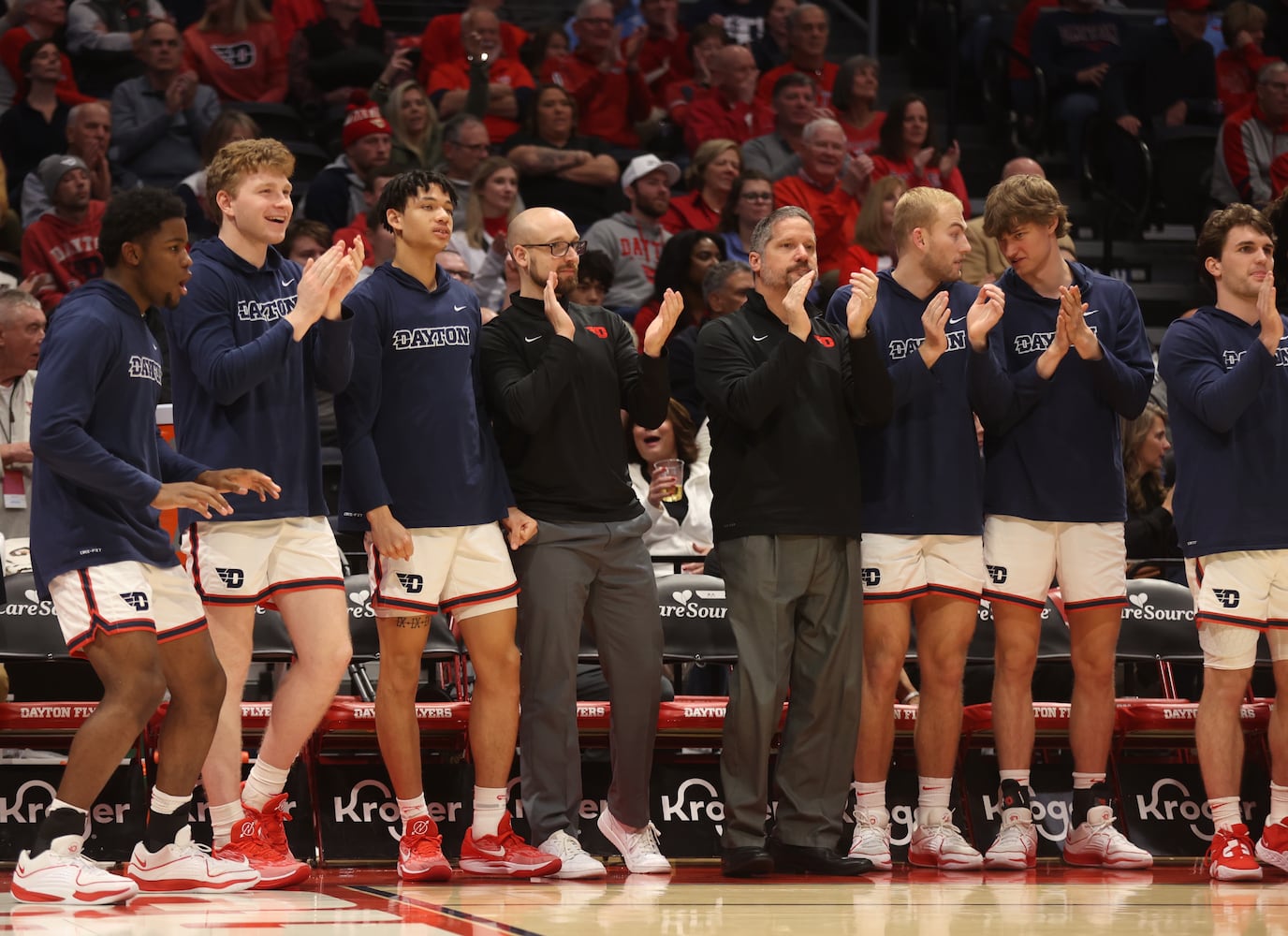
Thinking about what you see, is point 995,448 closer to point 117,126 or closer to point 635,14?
point 117,126

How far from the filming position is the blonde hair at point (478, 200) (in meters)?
9.72

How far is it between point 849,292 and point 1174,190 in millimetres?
6782

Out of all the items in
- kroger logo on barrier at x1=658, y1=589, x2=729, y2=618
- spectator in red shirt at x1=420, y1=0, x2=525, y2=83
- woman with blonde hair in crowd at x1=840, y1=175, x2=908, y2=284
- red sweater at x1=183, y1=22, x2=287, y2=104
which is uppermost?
spectator in red shirt at x1=420, y1=0, x2=525, y2=83

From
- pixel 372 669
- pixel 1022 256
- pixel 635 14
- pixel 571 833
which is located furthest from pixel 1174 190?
pixel 571 833

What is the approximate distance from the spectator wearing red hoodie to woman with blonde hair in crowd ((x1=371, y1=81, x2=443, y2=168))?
1.88 m

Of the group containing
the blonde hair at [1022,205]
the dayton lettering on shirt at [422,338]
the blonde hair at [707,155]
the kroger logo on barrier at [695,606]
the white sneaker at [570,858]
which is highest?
the blonde hair at [707,155]

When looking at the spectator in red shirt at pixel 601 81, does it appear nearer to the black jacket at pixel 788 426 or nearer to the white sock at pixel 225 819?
the black jacket at pixel 788 426

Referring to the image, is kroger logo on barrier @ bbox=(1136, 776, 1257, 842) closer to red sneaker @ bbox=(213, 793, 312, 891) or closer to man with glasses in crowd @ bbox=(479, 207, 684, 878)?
man with glasses in crowd @ bbox=(479, 207, 684, 878)

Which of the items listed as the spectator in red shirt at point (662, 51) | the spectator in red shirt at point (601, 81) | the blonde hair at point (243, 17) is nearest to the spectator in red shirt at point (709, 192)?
the spectator in red shirt at point (601, 81)

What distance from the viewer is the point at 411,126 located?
10.6 m

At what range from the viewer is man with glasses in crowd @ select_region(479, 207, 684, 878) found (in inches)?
235

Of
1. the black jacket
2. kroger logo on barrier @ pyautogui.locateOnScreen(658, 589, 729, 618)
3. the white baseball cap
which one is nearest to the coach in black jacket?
the black jacket

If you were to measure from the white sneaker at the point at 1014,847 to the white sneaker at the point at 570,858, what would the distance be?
1.40 m

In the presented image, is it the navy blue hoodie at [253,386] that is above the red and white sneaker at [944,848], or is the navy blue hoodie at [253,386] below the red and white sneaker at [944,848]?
above
